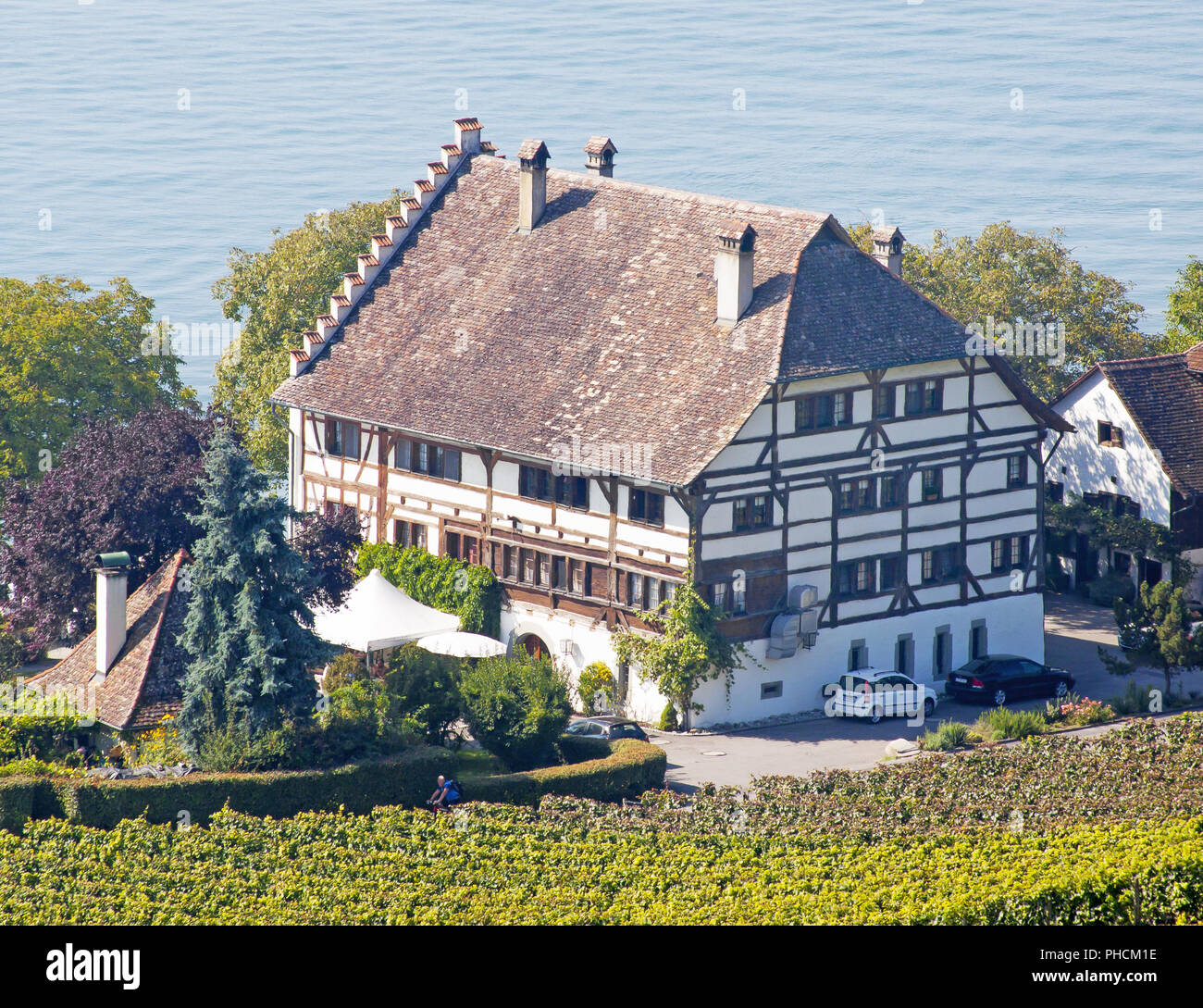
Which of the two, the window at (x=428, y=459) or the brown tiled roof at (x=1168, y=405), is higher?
the brown tiled roof at (x=1168, y=405)

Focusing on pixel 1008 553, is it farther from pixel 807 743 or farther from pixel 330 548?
pixel 330 548

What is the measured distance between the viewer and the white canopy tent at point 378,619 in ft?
191

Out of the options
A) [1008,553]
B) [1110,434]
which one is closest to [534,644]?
[1008,553]

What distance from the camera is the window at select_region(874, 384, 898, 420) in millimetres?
60188

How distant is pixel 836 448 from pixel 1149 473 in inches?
623

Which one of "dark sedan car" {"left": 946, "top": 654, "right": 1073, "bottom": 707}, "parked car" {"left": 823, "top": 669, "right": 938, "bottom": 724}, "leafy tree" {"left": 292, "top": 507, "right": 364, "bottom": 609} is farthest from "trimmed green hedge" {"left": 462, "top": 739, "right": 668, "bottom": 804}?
"dark sedan car" {"left": 946, "top": 654, "right": 1073, "bottom": 707}

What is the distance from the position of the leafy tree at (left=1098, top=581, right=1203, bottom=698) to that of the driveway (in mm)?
1742

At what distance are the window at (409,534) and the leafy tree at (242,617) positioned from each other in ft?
51.6

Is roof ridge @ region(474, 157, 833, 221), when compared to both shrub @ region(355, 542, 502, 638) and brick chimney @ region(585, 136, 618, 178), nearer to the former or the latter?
brick chimney @ region(585, 136, 618, 178)

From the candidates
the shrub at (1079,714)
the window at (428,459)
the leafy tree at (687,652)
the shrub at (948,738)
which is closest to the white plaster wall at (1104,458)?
the shrub at (1079,714)

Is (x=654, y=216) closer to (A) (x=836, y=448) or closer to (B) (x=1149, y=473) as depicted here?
(A) (x=836, y=448)

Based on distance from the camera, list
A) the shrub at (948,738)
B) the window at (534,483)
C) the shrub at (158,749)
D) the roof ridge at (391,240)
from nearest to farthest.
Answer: the shrub at (158,749) → the shrub at (948,738) → the window at (534,483) → the roof ridge at (391,240)

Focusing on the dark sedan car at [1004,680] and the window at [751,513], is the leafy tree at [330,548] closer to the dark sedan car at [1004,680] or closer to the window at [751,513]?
the window at [751,513]

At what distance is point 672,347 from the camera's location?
199ft
